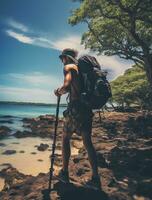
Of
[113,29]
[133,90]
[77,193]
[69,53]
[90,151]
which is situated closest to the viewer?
[77,193]

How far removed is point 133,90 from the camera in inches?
1399

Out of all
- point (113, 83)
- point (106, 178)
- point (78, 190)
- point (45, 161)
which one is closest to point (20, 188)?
point (78, 190)

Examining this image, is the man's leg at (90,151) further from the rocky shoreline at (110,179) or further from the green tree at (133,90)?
the green tree at (133,90)

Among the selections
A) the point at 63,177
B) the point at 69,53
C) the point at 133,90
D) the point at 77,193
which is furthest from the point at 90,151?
the point at 133,90

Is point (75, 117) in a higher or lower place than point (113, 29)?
lower

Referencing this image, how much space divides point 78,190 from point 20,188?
3.93 feet

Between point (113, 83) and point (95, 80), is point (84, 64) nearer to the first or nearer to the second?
point (95, 80)

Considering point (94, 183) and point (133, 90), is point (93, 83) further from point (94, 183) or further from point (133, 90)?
point (133, 90)

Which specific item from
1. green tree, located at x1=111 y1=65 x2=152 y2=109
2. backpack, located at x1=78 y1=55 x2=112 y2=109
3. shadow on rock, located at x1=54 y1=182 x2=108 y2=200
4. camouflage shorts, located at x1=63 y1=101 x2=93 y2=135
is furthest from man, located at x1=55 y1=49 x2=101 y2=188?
green tree, located at x1=111 y1=65 x2=152 y2=109

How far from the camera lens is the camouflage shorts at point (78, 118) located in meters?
5.67

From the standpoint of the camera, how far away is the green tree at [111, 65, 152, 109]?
34.5m

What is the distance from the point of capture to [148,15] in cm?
1681

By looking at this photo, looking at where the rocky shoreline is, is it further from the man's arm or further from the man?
the man's arm

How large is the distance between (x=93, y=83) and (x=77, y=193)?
189 cm
